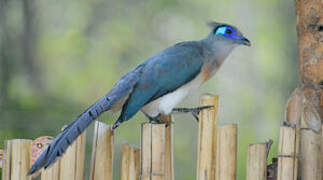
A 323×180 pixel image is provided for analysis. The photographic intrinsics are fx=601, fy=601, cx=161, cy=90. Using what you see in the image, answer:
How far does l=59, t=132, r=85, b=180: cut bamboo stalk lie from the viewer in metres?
2.54

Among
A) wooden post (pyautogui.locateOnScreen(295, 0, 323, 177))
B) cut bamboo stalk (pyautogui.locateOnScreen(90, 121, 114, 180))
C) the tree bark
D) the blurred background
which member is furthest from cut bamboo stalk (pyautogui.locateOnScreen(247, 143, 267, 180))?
the blurred background

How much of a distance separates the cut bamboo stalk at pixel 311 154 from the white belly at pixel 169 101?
79cm

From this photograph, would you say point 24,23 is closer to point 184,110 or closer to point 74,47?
point 74,47

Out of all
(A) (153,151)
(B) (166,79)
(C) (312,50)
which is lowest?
(A) (153,151)

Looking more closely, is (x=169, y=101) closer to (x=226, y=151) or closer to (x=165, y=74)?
(x=165, y=74)

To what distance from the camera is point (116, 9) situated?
640cm

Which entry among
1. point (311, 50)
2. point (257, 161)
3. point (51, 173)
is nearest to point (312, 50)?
point (311, 50)

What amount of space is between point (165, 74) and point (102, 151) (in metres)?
0.71

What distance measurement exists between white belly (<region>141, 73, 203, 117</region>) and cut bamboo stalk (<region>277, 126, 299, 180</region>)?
0.77 metres

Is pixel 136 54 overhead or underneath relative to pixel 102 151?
overhead

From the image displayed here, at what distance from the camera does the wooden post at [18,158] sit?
2498 millimetres

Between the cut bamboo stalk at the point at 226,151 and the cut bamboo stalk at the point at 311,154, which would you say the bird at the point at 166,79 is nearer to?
the cut bamboo stalk at the point at 226,151

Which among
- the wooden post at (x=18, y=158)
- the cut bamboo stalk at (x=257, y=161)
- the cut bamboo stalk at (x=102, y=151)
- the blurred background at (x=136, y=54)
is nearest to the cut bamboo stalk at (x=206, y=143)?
the cut bamboo stalk at (x=257, y=161)

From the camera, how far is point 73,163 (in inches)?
100
